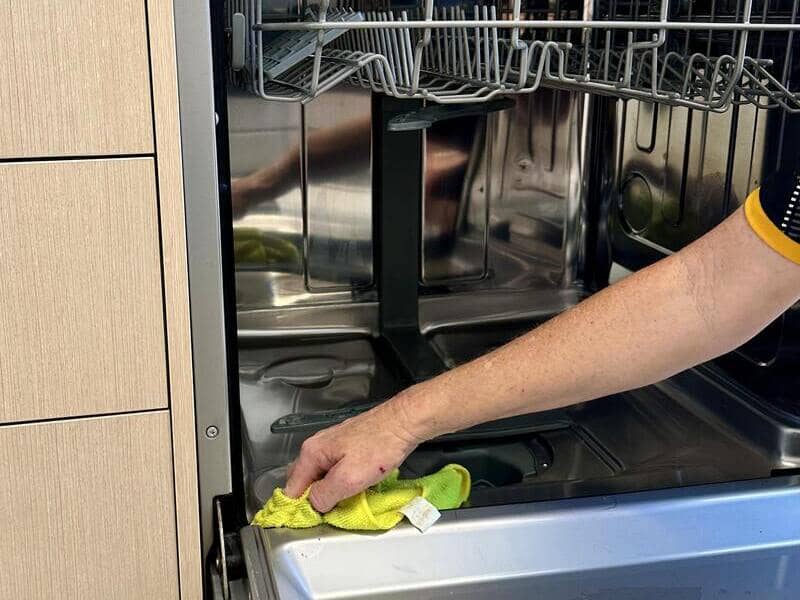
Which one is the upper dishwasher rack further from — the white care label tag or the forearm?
the white care label tag

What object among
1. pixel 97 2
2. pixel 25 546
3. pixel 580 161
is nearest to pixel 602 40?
pixel 580 161

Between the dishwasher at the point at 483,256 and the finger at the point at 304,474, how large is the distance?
5 cm

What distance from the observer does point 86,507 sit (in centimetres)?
80

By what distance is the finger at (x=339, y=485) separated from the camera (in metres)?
0.84

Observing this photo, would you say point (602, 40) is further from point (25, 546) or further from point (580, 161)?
point (25, 546)

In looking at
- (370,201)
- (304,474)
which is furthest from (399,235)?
(304,474)

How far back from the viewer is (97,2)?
2.26 ft

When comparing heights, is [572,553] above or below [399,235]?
below

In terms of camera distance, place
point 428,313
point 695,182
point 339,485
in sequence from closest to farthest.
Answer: point 339,485, point 695,182, point 428,313

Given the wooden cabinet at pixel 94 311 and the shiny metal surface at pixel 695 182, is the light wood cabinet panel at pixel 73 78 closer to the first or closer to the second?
the wooden cabinet at pixel 94 311

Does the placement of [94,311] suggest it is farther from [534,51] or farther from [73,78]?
[534,51]

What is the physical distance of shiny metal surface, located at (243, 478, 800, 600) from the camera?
2.70 ft

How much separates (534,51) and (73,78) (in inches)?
21.7

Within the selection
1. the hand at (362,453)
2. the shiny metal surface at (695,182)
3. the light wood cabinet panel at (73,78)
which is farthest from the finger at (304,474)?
the shiny metal surface at (695,182)
